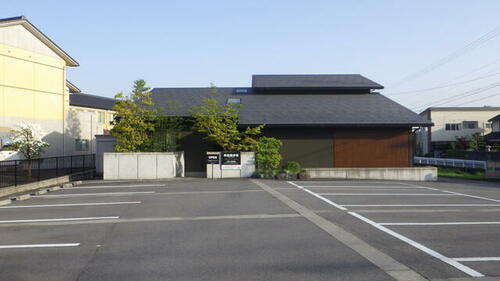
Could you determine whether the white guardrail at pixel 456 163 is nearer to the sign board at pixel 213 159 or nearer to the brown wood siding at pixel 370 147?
the brown wood siding at pixel 370 147

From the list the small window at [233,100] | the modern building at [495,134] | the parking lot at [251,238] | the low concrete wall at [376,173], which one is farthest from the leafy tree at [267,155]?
the modern building at [495,134]

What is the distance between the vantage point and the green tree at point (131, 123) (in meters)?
21.5

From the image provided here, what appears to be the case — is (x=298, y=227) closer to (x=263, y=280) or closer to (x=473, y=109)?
(x=263, y=280)

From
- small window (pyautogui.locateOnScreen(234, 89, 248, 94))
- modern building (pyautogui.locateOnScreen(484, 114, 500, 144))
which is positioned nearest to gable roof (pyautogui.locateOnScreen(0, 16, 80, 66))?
small window (pyautogui.locateOnScreen(234, 89, 248, 94))

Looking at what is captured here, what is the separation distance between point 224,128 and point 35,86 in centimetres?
1493

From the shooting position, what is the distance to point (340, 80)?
29344 millimetres

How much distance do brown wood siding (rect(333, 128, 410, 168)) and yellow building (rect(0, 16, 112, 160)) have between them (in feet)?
65.7

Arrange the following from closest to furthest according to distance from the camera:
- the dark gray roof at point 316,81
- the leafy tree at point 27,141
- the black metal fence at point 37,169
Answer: the black metal fence at point 37,169, the leafy tree at point 27,141, the dark gray roof at point 316,81

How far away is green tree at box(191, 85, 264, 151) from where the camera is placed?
21500 millimetres

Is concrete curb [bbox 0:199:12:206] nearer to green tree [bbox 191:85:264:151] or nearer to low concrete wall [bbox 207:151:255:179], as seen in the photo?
low concrete wall [bbox 207:151:255:179]

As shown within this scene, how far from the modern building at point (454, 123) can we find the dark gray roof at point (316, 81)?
96.9ft

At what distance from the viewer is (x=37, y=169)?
21.7 meters

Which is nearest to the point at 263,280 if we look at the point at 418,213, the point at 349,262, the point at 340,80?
the point at 349,262

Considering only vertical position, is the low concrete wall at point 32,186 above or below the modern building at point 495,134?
below
